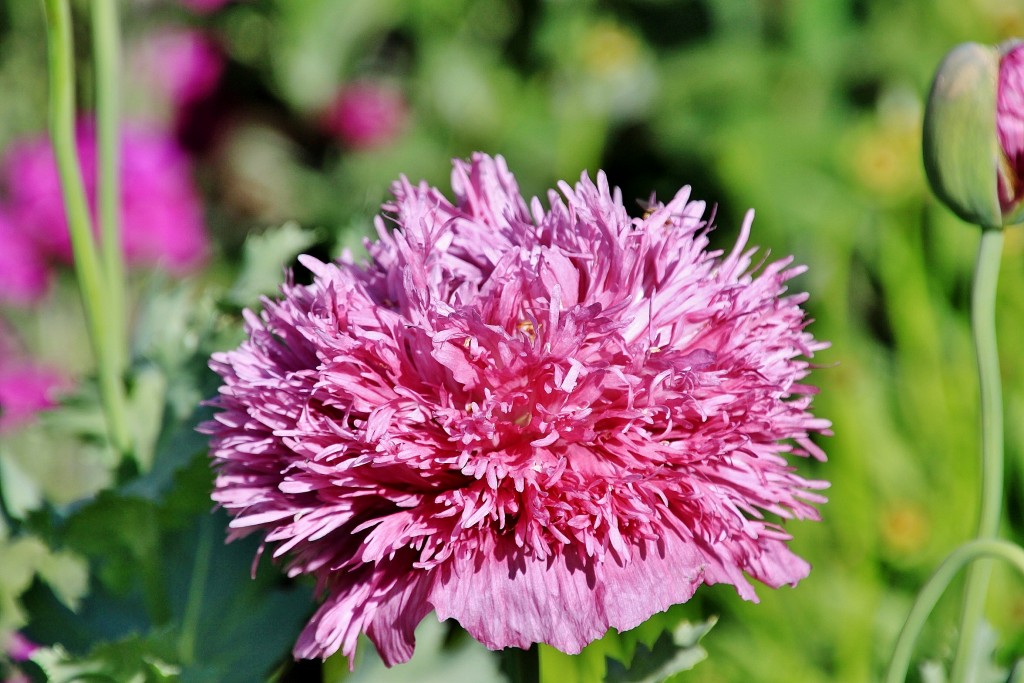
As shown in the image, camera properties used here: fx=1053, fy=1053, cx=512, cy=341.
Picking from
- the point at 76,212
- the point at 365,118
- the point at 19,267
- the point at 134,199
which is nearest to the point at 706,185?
the point at 365,118

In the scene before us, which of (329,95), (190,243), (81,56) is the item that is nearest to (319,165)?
(329,95)

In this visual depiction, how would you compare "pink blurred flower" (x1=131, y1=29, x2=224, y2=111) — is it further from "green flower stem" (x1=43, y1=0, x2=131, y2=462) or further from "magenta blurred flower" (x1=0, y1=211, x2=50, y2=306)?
"green flower stem" (x1=43, y1=0, x2=131, y2=462)

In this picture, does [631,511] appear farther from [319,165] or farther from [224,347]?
[319,165]

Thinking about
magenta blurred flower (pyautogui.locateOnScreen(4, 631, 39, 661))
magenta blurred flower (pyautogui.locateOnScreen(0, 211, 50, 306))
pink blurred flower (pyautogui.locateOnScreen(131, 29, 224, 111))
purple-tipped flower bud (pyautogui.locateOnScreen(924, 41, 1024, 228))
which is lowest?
magenta blurred flower (pyautogui.locateOnScreen(4, 631, 39, 661))

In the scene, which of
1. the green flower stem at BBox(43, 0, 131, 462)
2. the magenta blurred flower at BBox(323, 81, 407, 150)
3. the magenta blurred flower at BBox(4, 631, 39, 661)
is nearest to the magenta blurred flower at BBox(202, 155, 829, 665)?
the green flower stem at BBox(43, 0, 131, 462)

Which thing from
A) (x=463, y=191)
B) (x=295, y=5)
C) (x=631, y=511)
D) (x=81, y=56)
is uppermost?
(x=295, y=5)

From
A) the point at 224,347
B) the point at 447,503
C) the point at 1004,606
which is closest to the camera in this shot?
the point at 447,503
